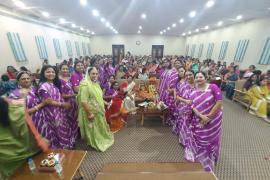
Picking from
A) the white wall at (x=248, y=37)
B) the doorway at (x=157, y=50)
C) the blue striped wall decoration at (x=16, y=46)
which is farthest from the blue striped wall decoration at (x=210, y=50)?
the blue striped wall decoration at (x=16, y=46)

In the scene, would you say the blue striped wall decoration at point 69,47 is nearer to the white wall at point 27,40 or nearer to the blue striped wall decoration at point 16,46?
the white wall at point 27,40

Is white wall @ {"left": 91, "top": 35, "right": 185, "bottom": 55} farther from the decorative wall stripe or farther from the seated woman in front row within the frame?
the seated woman in front row

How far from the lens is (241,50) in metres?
7.81

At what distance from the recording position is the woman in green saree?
2611mm

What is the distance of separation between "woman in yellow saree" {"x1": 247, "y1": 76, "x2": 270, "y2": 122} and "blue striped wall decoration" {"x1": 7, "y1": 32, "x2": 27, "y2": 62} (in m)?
7.32

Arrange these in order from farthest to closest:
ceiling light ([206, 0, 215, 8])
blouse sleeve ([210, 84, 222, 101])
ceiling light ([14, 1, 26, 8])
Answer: ceiling light ([14, 1, 26, 8]) < ceiling light ([206, 0, 215, 8]) < blouse sleeve ([210, 84, 222, 101])

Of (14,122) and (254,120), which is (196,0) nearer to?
(254,120)

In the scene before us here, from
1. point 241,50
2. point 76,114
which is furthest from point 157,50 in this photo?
point 76,114

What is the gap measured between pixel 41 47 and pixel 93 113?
650 cm

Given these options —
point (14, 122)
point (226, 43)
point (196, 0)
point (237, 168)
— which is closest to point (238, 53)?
point (226, 43)

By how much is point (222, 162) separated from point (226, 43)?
8364mm

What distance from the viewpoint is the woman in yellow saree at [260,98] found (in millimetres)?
4484

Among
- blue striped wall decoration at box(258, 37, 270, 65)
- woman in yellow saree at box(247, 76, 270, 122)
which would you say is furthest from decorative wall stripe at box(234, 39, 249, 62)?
woman in yellow saree at box(247, 76, 270, 122)

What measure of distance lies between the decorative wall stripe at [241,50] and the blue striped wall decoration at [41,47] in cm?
874
